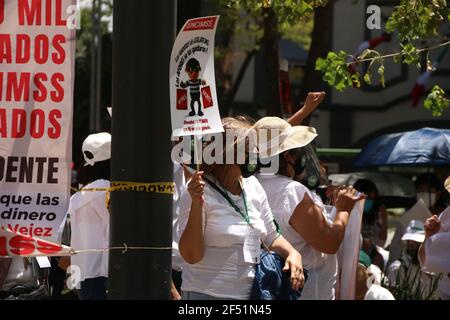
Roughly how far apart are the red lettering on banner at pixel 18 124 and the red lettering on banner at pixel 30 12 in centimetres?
40

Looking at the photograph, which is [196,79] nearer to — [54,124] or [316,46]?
[54,124]

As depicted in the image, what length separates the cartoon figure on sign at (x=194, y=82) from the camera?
4430 mm

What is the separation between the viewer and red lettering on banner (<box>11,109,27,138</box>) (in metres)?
→ 4.69

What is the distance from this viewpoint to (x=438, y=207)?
10.5 meters

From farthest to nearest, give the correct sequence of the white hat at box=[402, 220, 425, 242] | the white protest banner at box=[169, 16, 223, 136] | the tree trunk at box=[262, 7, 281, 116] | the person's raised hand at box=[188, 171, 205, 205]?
the tree trunk at box=[262, 7, 281, 116], the white hat at box=[402, 220, 425, 242], the person's raised hand at box=[188, 171, 205, 205], the white protest banner at box=[169, 16, 223, 136]

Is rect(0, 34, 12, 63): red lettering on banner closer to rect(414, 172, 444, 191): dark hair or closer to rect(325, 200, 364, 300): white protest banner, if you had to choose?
rect(325, 200, 364, 300): white protest banner

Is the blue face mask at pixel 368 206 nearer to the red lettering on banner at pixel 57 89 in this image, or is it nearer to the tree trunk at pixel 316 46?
the tree trunk at pixel 316 46

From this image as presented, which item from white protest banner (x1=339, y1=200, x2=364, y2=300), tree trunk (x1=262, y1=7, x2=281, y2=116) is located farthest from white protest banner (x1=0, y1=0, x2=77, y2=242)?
tree trunk (x1=262, y1=7, x2=281, y2=116)

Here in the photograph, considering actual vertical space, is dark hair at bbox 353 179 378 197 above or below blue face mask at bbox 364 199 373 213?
above

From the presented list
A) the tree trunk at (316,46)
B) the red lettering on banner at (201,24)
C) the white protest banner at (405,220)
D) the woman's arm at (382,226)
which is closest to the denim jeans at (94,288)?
the red lettering on banner at (201,24)

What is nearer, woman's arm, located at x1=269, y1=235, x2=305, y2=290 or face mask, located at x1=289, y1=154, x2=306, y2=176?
woman's arm, located at x1=269, y1=235, x2=305, y2=290

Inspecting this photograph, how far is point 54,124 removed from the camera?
A: 4.70 metres

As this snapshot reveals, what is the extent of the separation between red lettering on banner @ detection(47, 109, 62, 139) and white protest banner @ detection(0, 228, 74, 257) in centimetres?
46
